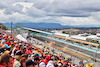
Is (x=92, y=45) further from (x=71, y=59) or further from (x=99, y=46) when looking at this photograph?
(x=71, y=59)

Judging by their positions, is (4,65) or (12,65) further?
(12,65)

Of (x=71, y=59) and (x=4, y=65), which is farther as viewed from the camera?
(x=71, y=59)

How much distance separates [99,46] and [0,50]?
25.0m

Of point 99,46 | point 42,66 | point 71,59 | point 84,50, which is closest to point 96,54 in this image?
point 84,50

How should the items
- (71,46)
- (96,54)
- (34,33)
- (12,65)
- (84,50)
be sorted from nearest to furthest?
(12,65), (96,54), (84,50), (71,46), (34,33)

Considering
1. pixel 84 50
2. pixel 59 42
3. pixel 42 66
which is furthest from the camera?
pixel 59 42

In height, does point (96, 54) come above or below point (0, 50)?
below

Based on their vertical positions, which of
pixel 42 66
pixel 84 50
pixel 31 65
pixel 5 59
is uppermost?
pixel 5 59

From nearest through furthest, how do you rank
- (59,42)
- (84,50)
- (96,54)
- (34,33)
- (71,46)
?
(96,54) < (84,50) < (71,46) < (59,42) < (34,33)

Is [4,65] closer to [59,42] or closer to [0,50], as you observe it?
[0,50]

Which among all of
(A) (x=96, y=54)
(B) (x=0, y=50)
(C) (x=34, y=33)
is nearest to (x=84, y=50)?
(A) (x=96, y=54)

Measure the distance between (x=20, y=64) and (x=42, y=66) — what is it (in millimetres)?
668

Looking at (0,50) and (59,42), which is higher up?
(0,50)

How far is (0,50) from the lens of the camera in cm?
407
